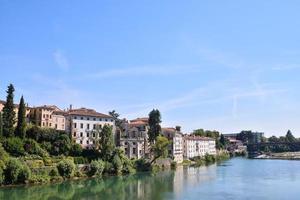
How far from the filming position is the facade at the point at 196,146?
112 meters

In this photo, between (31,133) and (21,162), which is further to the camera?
(31,133)

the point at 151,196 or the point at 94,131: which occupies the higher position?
the point at 94,131

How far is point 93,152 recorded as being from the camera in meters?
70.2

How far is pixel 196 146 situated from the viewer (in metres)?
120

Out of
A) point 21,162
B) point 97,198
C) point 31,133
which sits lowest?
point 97,198

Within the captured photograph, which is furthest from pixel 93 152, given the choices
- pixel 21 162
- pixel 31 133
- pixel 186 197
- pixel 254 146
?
pixel 254 146

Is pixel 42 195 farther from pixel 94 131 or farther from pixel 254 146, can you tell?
pixel 254 146

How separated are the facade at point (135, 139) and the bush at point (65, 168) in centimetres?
2404

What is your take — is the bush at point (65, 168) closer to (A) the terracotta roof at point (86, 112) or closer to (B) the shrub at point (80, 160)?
(B) the shrub at point (80, 160)

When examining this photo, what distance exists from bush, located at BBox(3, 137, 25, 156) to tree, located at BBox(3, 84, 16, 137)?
244cm

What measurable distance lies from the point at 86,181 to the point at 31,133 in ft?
44.8

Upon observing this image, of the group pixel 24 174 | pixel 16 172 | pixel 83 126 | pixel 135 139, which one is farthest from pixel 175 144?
pixel 16 172

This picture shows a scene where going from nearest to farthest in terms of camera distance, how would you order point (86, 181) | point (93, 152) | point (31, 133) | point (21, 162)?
point (21, 162) → point (86, 181) → point (31, 133) → point (93, 152)

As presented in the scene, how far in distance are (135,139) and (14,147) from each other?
30.6m
